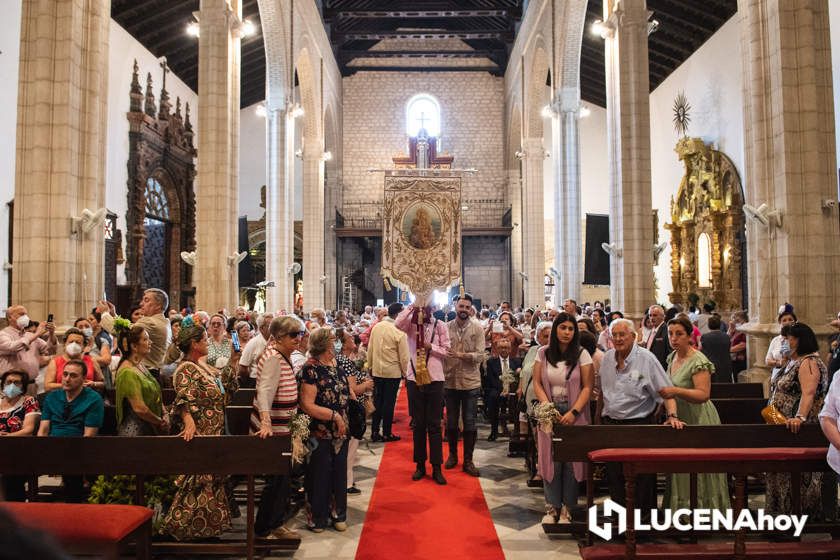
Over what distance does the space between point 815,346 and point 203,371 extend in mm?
4005

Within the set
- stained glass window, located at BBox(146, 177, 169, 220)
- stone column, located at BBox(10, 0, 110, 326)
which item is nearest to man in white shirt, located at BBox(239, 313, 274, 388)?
stone column, located at BBox(10, 0, 110, 326)

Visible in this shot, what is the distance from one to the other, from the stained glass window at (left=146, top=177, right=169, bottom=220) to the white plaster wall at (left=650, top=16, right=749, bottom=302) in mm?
16439

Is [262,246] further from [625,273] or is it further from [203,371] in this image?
[203,371]

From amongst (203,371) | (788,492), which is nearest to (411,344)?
(203,371)

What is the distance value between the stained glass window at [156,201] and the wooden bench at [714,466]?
18712mm

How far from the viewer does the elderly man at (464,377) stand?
20.2 feet

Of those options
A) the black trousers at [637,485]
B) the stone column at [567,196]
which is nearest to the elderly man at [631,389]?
the black trousers at [637,485]

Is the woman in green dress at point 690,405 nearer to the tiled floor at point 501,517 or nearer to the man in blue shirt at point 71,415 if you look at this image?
the tiled floor at point 501,517

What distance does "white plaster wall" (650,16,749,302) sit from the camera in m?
17.0

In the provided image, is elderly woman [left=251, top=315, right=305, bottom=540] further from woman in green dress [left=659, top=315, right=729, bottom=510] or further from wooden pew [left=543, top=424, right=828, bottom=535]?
woman in green dress [left=659, top=315, right=729, bottom=510]

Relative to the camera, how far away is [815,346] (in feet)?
13.8

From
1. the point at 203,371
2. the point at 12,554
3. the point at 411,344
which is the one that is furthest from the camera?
the point at 411,344

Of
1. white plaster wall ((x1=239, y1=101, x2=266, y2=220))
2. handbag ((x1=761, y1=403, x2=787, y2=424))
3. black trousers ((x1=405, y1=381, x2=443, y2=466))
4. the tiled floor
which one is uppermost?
white plaster wall ((x1=239, y1=101, x2=266, y2=220))

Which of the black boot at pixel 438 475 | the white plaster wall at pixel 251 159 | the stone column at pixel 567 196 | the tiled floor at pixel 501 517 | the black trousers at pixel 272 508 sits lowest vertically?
the tiled floor at pixel 501 517
